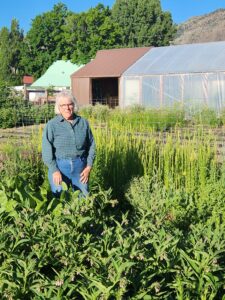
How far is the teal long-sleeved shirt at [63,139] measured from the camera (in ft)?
12.6

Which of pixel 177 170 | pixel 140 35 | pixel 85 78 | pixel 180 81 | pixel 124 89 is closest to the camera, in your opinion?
pixel 177 170

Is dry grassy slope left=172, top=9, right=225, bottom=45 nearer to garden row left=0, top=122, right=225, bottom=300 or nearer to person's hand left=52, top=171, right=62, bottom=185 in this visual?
person's hand left=52, top=171, right=62, bottom=185

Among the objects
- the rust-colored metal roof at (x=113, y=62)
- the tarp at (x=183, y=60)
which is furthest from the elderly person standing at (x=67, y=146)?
the rust-colored metal roof at (x=113, y=62)

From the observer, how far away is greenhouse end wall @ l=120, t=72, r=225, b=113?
17484mm

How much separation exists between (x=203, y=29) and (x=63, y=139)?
122 meters

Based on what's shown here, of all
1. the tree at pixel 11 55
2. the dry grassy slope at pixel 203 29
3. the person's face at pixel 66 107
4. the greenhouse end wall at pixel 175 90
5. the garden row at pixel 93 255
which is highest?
the dry grassy slope at pixel 203 29

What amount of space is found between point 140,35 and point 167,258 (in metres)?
47.3

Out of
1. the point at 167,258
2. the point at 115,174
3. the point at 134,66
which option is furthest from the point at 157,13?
the point at 167,258

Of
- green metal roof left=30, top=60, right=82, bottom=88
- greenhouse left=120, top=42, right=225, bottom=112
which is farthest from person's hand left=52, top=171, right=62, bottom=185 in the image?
green metal roof left=30, top=60, right=82, bottom=88

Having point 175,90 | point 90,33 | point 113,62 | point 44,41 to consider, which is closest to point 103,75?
point 113,62

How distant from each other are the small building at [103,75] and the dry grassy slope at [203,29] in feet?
262

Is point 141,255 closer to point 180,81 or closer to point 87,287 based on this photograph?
point 87,287

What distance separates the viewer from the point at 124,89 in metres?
20.3

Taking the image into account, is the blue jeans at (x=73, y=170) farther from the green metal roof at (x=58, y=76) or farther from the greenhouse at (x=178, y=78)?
the green metal roof at (x=58, y=76)
